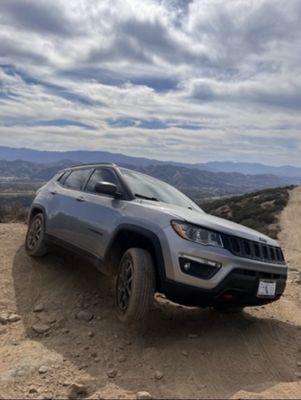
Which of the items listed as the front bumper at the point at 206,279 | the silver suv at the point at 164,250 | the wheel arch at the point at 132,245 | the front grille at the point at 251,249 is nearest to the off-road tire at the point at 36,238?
the silver suv at the point at 164,250

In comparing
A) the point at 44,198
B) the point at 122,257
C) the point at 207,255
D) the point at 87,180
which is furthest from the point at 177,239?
the point at 44,198

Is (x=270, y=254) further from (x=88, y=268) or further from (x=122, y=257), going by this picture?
(x=88, y=268)

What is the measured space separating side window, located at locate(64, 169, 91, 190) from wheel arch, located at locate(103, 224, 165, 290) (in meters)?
1.55

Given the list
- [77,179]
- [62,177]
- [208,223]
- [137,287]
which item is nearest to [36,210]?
[62,177]

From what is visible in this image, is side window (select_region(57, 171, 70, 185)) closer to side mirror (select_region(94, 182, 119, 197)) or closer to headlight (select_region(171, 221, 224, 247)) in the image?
side mirror (select_region(94, 182, 119, 197))

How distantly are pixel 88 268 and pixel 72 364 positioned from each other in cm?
267

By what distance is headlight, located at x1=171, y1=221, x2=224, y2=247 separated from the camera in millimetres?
4504

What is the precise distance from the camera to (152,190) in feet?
19.2

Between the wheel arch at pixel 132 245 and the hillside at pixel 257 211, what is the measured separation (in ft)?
53.7

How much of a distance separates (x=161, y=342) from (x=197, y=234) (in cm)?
119

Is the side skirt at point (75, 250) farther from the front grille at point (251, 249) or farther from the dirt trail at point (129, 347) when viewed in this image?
the front grille at point (251, 249)

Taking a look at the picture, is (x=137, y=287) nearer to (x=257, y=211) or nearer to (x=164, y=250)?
(x=164, y=250)

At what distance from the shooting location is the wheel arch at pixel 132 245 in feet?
15.1

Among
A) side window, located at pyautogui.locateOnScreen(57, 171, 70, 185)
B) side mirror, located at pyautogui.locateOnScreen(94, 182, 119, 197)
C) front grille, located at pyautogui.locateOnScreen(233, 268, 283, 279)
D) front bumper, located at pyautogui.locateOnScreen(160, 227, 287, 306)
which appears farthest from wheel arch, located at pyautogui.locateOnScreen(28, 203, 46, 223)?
front grille, located at pyautogui.locateOnScreen(233, 268, 283, 279)
